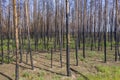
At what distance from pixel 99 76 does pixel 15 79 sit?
559 cm

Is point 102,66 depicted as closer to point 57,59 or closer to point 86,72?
point 86,72

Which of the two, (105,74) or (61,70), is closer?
(105,74)

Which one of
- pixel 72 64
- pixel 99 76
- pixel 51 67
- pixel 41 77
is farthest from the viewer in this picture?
pixel 72 64

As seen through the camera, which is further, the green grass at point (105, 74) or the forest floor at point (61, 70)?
the green grass at point (105, 74)

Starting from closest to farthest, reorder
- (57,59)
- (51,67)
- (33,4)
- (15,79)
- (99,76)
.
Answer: (15,79) → (99,76) → (51,67) → (57,59) → (33,4)

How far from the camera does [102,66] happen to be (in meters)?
19.3

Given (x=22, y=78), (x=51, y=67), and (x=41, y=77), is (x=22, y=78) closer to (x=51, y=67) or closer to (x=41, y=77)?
(x=41, y=77)

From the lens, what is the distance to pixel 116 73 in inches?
696

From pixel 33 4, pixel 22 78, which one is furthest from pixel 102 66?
pixel 33 4

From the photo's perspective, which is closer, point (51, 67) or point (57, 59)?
point (51, 67)

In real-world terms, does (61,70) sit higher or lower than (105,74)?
higher

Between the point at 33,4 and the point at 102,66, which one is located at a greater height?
the point at 33,4

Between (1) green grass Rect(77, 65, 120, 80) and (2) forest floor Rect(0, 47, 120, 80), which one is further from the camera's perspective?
(1) green grass Rect(77, 65, 120, 80)

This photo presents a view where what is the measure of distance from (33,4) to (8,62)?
23271 millimetres
